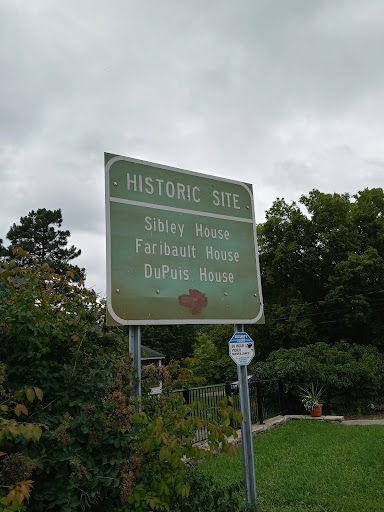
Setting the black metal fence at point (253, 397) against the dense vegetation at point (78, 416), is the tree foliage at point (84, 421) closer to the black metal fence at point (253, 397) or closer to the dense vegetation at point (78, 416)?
the dense vegetation at point (78, 416)


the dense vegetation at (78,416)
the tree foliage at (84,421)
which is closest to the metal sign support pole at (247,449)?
the dense vegetation at (78,416)

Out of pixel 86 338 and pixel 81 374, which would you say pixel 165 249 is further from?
Result: pixel 81 374

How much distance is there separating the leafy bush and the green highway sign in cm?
948

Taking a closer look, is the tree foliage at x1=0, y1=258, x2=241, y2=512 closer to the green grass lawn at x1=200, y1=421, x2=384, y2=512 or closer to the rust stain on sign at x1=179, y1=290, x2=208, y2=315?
the rust stain on sign at x1=179, y1=290, x2=208, y2=315

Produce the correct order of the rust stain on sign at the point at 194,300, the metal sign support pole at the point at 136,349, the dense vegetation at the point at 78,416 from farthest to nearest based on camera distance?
the rust stain on sign at the point at 194,300, the metal sign support pole at the point at 136,349, the dense vegetation at the point at 78,416

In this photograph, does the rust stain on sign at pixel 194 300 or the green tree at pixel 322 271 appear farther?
the green tree at pixel 322 271

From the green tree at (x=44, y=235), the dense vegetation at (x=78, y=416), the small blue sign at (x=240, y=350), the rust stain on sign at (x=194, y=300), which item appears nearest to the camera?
the dense vegetation at (x=78, y=416)

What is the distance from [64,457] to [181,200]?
213 centimetres

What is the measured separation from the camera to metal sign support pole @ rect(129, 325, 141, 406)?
2867 millimetres

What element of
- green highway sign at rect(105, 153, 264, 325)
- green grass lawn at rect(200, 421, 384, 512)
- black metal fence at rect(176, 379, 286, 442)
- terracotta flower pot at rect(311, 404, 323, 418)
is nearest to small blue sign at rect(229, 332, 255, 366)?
green highway sign at rect(105, 153, 264, 325)

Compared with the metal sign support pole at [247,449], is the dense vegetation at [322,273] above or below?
above

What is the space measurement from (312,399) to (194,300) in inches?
373

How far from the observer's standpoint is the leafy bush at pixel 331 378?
12602 millimetres

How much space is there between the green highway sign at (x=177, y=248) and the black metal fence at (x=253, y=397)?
10.1 feet
